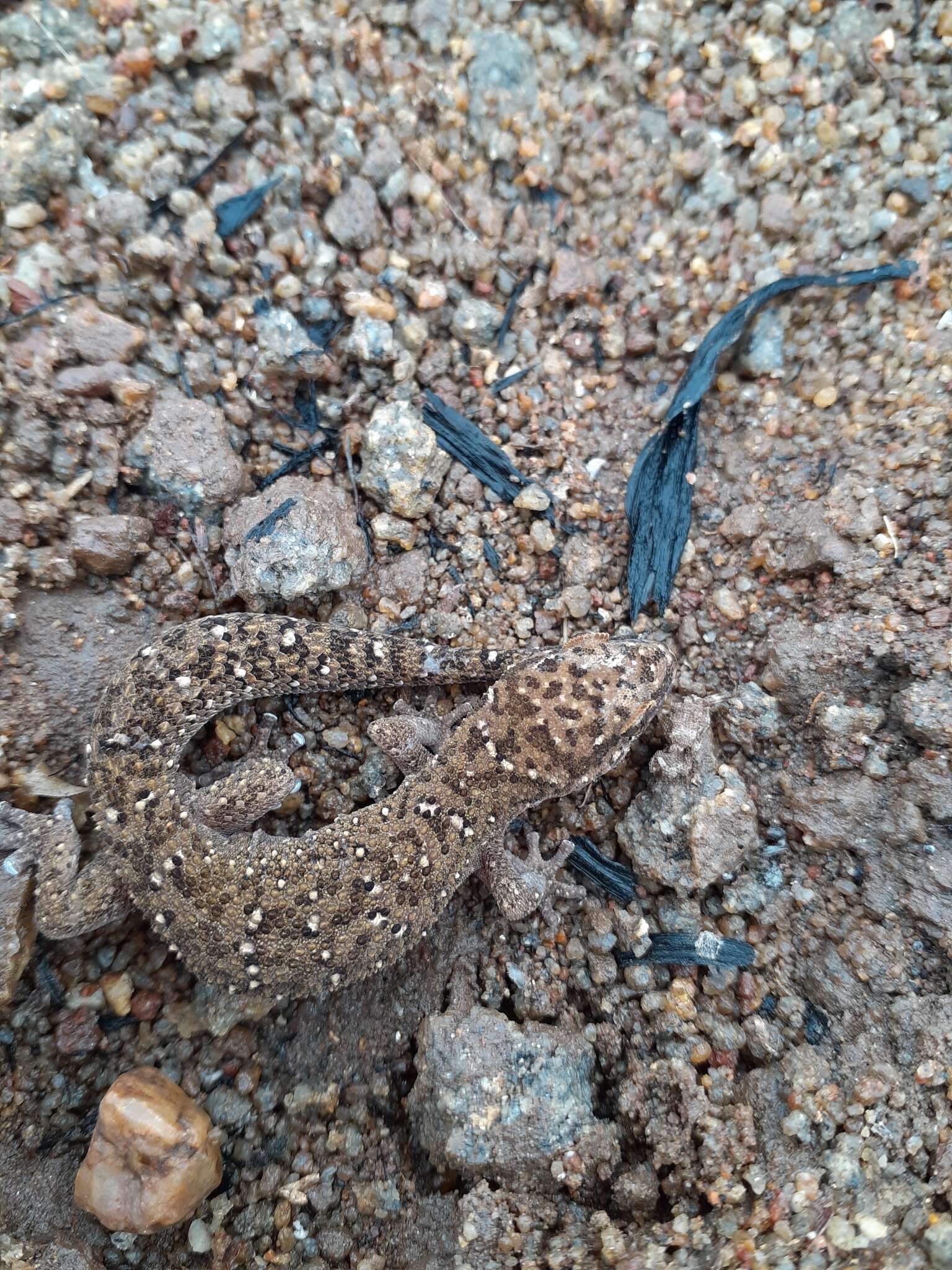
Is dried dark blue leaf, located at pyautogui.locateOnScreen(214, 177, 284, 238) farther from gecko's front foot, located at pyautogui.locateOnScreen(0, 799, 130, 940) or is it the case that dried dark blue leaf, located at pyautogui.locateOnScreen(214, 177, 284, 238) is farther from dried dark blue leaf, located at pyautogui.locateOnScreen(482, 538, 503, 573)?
gecko's front foot, located at pyautogui.locateOnScreen(0, 799, 130, 940)

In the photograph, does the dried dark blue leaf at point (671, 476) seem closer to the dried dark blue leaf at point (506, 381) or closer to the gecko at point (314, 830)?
the gecko at point (314, 830)

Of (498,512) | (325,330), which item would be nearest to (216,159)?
(325,330)

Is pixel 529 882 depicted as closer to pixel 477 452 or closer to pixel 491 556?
pixel 491 556

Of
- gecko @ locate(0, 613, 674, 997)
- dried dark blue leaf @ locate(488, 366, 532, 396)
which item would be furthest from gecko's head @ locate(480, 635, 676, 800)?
dried dark blue leaf @ locate(488, 366, 532, 396)

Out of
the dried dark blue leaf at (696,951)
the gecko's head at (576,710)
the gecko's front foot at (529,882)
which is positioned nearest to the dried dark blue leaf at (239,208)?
the gecko's head at (576,710)

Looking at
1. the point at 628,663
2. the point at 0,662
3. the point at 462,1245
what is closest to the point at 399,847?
the point at 628,663
